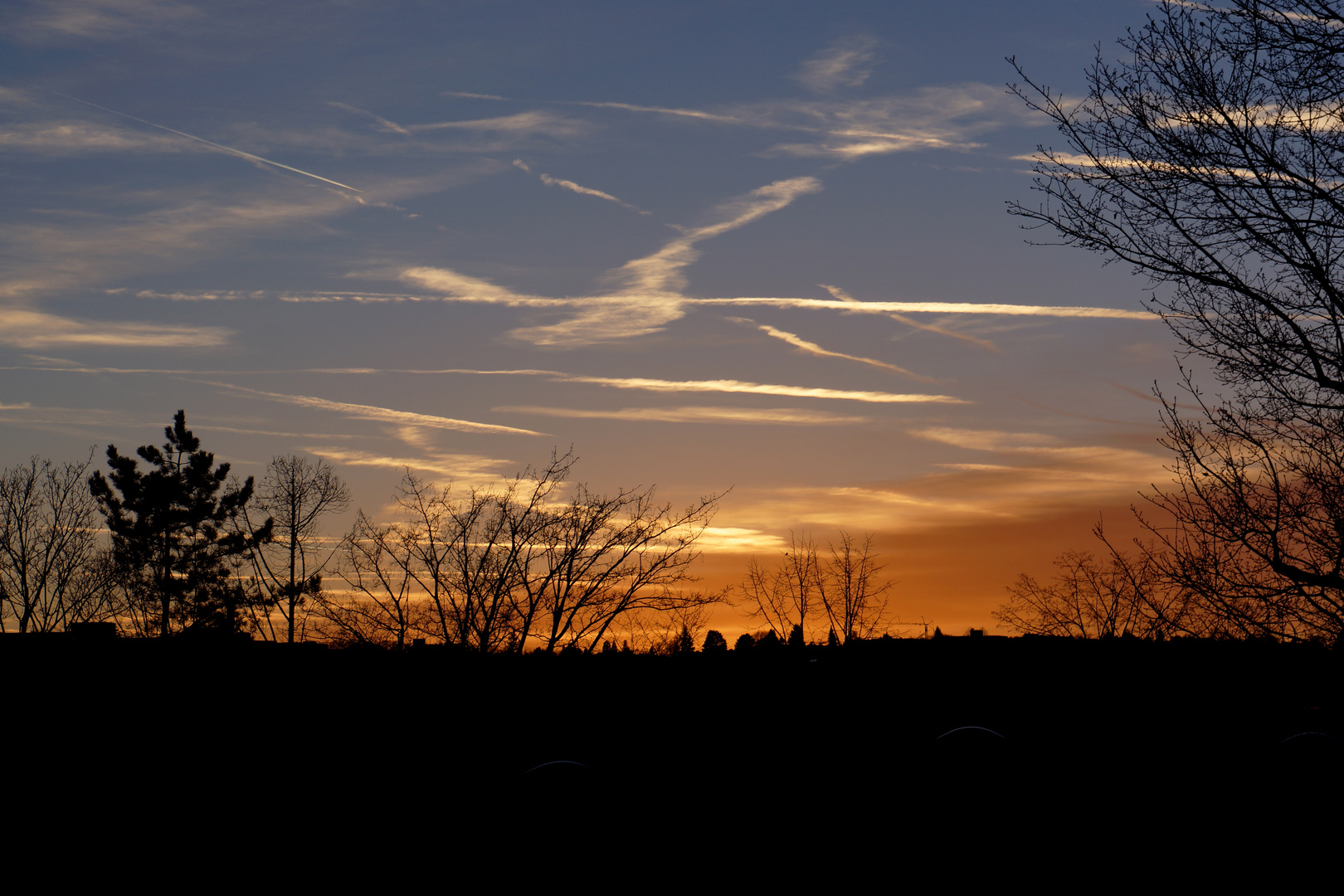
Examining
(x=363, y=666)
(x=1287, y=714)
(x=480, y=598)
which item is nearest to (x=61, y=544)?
(x=480, y=598)

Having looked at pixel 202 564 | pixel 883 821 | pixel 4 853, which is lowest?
pixel 4 853

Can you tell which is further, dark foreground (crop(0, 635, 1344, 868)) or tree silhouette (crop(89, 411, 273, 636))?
tree silhouette (crop(89, 411, 273, 636))

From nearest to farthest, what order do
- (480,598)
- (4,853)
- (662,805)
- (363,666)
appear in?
(4,853) < (662,805) < (363,666) < (480,598)

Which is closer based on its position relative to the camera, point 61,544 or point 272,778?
point 272,778

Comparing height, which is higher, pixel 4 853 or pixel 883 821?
pixel 883 821

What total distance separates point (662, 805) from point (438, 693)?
30.3 feet

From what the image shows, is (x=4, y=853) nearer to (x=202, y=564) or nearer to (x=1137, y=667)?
(x=1137, y=667)

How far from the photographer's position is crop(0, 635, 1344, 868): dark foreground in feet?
33.0

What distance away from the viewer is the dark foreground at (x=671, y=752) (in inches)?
396

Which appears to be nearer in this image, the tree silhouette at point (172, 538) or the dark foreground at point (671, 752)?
the dark foreground at point (671, 752)

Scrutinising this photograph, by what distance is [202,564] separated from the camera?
53.0 metres

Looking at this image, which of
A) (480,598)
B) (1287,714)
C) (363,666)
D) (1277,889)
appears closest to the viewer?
(1277,889)

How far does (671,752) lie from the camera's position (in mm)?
20500

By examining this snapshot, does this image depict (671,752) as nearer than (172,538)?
Yes
